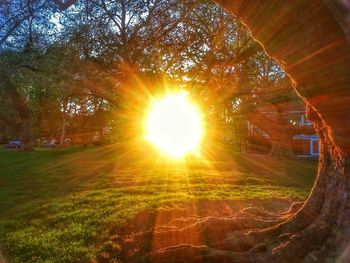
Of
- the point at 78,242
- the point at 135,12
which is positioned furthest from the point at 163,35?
the point at 78,242

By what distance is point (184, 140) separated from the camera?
4647cm

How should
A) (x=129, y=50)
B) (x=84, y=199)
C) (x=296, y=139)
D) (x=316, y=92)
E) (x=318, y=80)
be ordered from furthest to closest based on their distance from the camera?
(x=296, y=139)
(x=129, y=50)
(x=84, y=199)
(x=316, y=92)
(x=318, y=80)

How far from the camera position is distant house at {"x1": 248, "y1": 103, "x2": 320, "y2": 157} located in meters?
34.3

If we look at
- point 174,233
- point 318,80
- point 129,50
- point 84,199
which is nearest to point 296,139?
point 129,50

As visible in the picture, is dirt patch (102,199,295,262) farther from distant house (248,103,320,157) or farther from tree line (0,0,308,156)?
distant house (248,103,320,157)

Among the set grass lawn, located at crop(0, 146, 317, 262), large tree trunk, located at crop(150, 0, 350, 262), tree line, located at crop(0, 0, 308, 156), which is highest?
tree line, located at crop(0, 0, 308, 156)

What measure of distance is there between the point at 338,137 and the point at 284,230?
1794mm

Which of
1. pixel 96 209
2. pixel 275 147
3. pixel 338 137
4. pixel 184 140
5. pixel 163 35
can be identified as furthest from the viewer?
pixel 184 140

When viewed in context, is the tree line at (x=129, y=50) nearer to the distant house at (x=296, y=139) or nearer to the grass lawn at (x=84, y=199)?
the grass lawn at (x=84, y=199)

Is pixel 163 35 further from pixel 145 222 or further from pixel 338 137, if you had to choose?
pixel 338 137

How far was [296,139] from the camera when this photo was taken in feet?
119

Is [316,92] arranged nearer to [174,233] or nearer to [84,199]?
[174,233]

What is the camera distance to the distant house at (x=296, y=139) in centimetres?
3431

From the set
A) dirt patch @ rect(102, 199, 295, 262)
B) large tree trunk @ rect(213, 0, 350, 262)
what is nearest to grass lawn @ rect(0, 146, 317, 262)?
dirt patch @ rect(102, 199, 295, 262)
